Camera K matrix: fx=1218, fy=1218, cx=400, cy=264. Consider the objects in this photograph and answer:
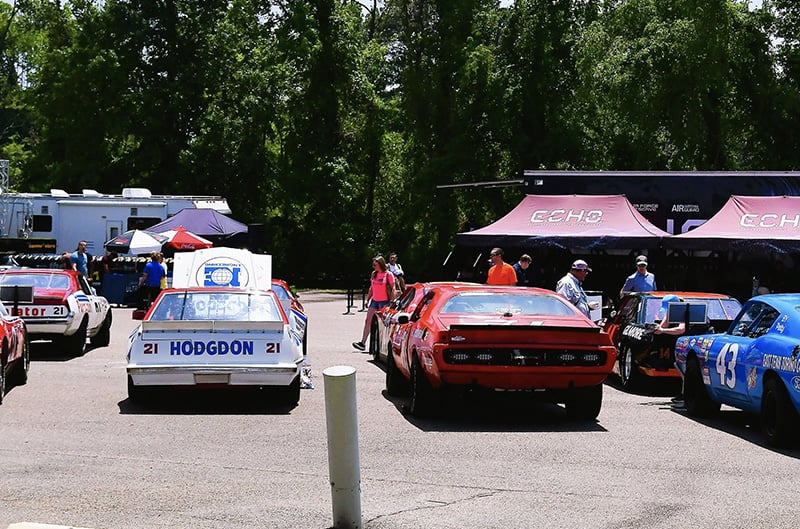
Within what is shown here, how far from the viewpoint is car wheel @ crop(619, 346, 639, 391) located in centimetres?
1594

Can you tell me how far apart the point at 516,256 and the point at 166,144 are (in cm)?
2752

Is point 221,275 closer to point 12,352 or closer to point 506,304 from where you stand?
point 12,352

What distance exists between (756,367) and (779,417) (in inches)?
28.5

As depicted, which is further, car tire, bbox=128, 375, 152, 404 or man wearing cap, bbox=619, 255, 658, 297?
man wearing cap, bbox=619, 255, 658, 297

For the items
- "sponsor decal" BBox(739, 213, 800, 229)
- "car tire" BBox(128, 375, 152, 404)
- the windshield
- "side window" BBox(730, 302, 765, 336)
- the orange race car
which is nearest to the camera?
"side window" BBox(730, 302, 765, 336)

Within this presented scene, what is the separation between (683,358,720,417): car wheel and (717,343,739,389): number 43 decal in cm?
72

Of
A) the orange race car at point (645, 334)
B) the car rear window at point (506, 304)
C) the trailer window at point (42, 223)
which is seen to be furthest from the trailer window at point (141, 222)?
the car rear window at point (506, 304)

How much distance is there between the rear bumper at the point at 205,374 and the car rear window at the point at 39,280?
23.6ft

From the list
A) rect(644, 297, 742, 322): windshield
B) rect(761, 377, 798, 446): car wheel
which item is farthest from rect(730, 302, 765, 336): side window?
rect(644, 297, 742, 322): windshield

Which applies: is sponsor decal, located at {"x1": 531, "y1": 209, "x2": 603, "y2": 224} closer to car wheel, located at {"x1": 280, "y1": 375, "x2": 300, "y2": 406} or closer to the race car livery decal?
car wheel, located at {"x1": 280, "y1": 375, "x2": 300, "y2": 406}

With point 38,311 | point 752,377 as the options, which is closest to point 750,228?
point 752,377

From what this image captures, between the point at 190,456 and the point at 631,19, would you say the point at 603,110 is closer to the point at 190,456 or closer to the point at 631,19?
the point at 631,19

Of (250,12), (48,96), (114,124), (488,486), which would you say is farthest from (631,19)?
(488,486)

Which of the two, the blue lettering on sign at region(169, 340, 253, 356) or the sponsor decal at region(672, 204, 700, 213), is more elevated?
the sponsor decal at region(672, 204, 700, 213)
